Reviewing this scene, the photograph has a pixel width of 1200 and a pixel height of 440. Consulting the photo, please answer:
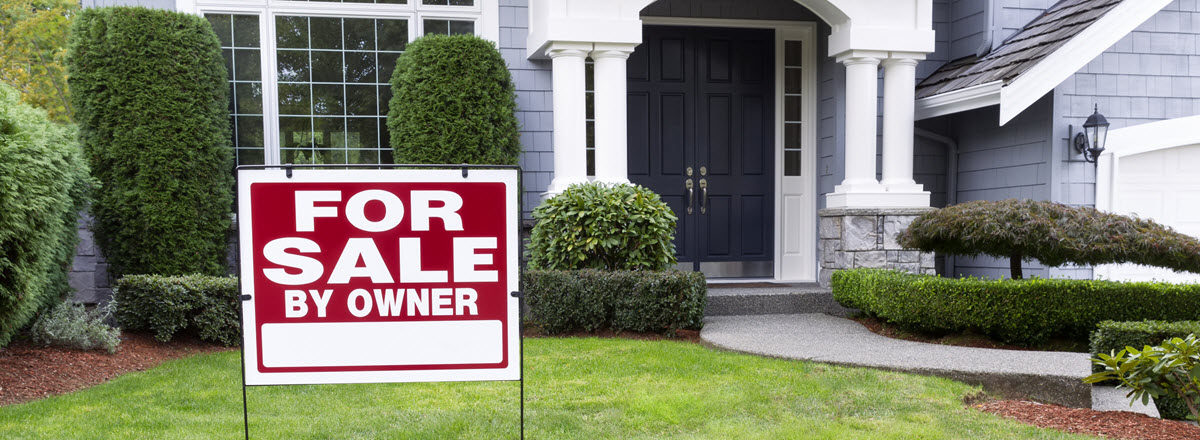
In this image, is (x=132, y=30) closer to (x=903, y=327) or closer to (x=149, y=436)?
(x=149, y=436)

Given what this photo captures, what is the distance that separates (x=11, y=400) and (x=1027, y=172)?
735 centimetres

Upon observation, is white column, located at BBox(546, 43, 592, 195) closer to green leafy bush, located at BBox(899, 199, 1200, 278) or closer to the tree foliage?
green leafy bush, located at BBox(899, 199, 1200, 278)

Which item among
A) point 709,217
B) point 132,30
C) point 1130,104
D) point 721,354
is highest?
point 132,30

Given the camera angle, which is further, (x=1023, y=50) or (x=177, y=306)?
(x=1023, y=50)

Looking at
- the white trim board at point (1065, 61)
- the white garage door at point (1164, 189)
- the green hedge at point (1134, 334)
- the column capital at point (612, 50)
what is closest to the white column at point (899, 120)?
the white trim board at point (1065, 61)

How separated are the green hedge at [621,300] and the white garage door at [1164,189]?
372cm

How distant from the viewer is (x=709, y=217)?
833 centimetres

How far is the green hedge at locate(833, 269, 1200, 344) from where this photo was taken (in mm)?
5543

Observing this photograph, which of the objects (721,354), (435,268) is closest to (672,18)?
(721,354)

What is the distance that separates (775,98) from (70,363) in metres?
6.14

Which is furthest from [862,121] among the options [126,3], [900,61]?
[126,3]

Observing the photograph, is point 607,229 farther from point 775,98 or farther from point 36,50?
point 36,50

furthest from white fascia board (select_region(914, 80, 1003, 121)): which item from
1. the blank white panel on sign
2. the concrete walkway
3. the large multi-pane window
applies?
the blank white panel on sign

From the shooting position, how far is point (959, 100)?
7.32m
